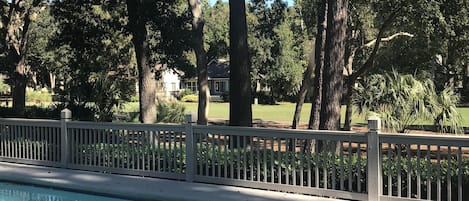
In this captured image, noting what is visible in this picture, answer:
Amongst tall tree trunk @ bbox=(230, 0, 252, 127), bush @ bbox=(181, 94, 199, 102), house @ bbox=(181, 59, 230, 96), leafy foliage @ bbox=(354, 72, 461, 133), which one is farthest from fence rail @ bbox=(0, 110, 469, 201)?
house @ bbox=(181, 59, 230, 96)

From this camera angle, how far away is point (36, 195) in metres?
8.95

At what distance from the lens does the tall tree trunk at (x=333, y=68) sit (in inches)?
388

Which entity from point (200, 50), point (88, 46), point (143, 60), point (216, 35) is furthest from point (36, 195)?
point (216, 35)

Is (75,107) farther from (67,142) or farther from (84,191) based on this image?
(84,191)

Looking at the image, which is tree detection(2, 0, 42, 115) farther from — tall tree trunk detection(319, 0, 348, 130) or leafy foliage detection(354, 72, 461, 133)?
tall tree trunk detection(319, 0, 348, 130)

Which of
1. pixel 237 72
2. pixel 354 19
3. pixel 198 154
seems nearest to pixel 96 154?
pixel 198 154

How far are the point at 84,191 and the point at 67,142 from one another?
1.98 m

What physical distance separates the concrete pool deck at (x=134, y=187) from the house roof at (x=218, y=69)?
61418 mm

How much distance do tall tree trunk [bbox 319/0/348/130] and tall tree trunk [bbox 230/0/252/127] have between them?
248 centimetres

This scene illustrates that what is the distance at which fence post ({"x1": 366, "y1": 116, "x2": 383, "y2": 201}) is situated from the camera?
712 cm

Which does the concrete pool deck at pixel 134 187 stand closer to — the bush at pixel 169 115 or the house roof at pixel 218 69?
the bush at pixel 169 115

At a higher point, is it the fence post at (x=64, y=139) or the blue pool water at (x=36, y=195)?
the fence post at (x=64, y=139)

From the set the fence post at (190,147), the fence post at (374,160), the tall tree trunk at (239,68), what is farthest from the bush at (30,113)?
the fence post at (374,160)

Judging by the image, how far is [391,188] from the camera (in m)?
A: 7.19
